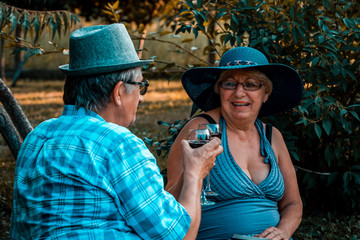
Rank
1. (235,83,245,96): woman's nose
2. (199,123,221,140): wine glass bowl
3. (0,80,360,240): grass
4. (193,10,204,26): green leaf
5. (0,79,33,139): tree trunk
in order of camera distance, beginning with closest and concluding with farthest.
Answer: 1. (199,123,221,140): wine glass bowl
2. (235,83,245,96): woman's nose
3. (0,79,33,139): tree trunk
4. (193,10,204,26): green leaf
5. (0,80,360,240): grass

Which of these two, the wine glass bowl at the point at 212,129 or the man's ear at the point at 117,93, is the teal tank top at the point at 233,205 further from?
the man's ear at the point at 117,93

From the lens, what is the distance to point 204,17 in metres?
4.04

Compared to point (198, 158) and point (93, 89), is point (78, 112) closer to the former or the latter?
point (93, 89)

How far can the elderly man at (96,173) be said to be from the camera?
197cm

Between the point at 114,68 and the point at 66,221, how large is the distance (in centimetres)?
72

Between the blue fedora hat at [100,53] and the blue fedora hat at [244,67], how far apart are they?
3.40 ft

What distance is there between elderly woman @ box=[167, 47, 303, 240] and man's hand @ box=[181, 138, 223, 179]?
1.85 ft

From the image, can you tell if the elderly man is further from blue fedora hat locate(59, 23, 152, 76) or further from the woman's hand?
the woman's hand

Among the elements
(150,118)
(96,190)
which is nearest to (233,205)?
(96,190)

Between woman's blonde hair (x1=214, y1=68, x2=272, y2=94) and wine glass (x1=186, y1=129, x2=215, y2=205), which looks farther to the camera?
woman's blonde hair (x1=214, y1=68, x2=272, y2=94)

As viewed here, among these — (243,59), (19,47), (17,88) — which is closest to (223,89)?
(243,59)

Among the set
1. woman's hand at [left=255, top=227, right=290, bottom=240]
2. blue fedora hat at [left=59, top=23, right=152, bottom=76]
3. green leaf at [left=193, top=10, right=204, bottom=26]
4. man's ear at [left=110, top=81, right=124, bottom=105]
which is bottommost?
woman's hand at [left=255, top=227, right=290, bottom=240]

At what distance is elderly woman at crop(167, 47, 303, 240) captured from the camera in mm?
3064

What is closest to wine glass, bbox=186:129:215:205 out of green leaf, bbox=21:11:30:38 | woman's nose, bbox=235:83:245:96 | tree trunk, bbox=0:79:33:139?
woman's nose, bbox=235:83:245:96
